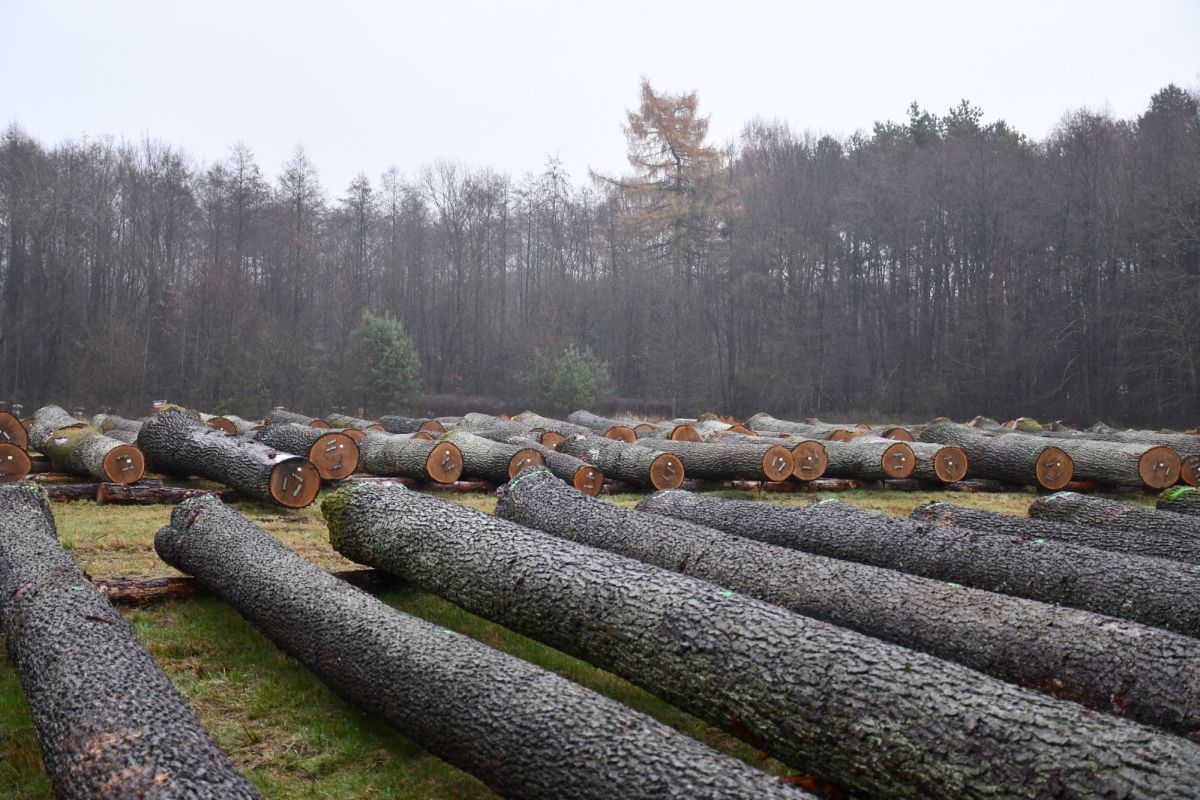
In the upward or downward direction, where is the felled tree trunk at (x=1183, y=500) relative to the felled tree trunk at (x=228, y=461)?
downward

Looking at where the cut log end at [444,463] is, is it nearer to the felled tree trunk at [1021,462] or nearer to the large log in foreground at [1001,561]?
the large log in foreground at [1001,561]

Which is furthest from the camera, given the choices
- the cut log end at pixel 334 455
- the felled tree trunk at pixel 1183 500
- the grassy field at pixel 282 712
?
the cut log end at pixel 334 455

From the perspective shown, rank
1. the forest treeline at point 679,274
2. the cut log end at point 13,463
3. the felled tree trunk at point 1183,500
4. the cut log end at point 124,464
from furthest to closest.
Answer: the forest treeline at point 679,274
the cut log end at point 13,463
the cut log end at point 124,464
the felled tree trunk at point 1183,500

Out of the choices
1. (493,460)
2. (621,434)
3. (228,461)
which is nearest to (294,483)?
(228,461)

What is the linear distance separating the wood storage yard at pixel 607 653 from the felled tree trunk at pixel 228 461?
1.95m

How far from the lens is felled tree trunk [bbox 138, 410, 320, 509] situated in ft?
29.6

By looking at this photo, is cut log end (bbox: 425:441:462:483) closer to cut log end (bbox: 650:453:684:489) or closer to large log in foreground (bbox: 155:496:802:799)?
cut log end (bbox: 650:453:684:489)

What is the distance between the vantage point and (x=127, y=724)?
2.84 meters

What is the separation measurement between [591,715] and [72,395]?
2904 cm

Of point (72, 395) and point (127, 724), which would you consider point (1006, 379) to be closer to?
point (127, 724)

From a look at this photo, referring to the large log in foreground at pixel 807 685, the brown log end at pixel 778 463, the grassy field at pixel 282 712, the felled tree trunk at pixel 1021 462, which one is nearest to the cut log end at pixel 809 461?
the brown log end at pixel 778 463

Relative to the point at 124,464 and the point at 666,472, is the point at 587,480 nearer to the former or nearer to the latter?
the point at 666,472

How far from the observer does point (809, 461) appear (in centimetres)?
1114

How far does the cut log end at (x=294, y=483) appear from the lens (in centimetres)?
900
